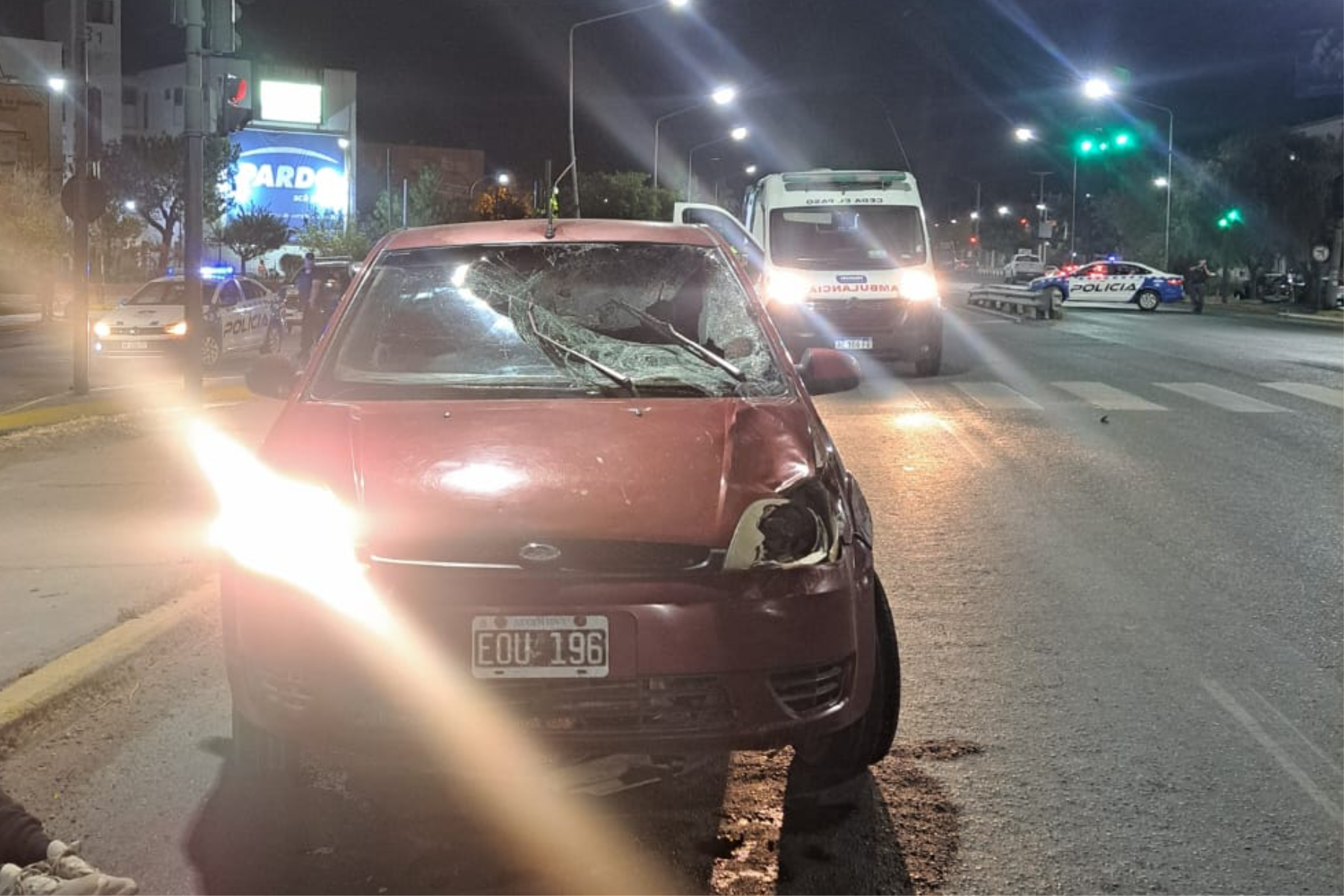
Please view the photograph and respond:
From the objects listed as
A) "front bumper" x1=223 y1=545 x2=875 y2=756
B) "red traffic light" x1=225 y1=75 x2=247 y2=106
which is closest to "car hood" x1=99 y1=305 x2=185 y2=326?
"red traffic light" x1=225 y1=75 x2=247 y2=106

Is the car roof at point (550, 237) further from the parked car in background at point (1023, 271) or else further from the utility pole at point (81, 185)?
the parked car in background at point (1023, 271)

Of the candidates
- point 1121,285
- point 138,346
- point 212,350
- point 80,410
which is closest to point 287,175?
point 1121,285

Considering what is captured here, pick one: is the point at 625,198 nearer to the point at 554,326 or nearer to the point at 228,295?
the point at 228,295

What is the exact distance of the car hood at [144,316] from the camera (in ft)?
68.4

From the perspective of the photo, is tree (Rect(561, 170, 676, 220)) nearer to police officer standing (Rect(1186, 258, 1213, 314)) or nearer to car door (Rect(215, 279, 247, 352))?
police officer standing (Rect(1186, 258, 1213, 314))

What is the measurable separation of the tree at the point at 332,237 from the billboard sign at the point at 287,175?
11.2 ft

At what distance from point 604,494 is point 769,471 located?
1.63ft

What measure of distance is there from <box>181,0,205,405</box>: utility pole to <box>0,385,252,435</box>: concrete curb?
582 mm

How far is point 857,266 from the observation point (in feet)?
62.4

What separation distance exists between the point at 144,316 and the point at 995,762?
18928mm

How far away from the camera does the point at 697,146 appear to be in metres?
61.4

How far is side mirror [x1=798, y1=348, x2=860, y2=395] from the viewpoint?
5539 mm

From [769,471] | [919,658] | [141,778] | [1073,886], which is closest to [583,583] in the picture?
[769,471]

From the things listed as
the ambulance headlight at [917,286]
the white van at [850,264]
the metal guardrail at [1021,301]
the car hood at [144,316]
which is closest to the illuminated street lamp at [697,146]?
the metal guardrail at [1021,301]
